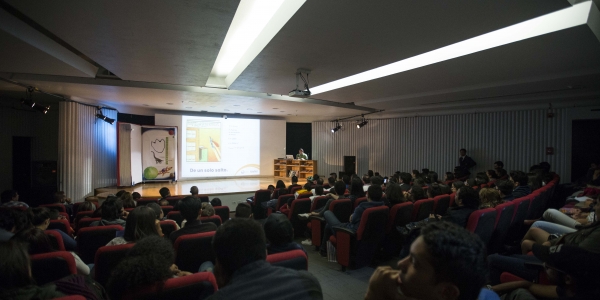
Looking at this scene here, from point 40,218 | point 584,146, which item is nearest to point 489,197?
point 40,218

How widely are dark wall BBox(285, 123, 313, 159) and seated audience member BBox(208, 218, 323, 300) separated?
45.0ft

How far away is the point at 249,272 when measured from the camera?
1.16 metres

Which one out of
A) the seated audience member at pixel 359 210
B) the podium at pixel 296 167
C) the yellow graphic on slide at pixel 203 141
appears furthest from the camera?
the podium at pixel 296 167

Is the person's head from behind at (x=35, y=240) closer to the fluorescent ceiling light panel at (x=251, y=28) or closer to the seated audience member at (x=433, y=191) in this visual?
the fluorescent ceiling light panel at (x=251, y=28)

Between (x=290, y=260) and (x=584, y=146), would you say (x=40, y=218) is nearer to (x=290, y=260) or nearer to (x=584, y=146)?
(x=290, y=260)

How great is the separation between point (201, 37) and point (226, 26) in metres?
0.58

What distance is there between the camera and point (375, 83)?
20.9ft

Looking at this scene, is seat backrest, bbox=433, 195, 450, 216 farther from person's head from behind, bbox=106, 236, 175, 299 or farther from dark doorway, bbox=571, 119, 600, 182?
dark doorway, bbox=571, 119, 600, 182

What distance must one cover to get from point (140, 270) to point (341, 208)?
336 centimetres

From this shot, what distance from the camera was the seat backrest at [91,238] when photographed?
2893mm

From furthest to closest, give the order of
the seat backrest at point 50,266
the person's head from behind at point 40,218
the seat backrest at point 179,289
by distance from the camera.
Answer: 1. the person's head from behind at point 40,218
2. the seat backrest at point 50,266
3. the seat backrest at point 179,289

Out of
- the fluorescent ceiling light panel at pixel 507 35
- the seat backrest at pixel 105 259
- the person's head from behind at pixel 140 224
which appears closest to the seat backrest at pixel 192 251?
the person's head from behind at pixel 140 224

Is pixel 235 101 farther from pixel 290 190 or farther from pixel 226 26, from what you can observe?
pixel 226 26

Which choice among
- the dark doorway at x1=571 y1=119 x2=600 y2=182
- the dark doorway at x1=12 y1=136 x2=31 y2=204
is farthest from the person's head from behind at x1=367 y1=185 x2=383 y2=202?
the dark doorway at x1=12 y1=136 x2=31 y2=204
